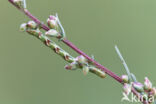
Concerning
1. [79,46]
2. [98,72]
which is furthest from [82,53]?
[79,46]

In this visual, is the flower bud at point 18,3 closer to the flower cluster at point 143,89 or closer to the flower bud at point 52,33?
the flower bud at point 52,33

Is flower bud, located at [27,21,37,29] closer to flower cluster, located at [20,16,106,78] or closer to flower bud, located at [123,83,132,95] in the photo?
flower cluster, located at [20,16,106,78]

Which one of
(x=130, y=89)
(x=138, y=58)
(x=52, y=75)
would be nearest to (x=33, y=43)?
(x=52, y=75)

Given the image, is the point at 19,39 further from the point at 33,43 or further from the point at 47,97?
the point at 47,97

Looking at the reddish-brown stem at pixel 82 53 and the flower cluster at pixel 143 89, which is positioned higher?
the reddish-brown stem at pixel 82 53

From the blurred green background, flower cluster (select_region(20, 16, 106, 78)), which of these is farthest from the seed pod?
the blurred green background

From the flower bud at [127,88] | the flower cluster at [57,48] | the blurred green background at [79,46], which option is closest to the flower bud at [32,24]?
the flower cluster at [57,48]

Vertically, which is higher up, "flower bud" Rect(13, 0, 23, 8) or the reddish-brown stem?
"flower bud" Rect(13, 0, 23, 8)

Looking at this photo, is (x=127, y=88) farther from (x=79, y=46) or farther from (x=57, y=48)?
(x=79, y=46)
